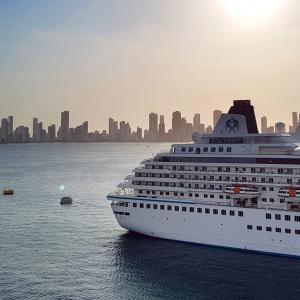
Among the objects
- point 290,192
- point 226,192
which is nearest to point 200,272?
point 226,192

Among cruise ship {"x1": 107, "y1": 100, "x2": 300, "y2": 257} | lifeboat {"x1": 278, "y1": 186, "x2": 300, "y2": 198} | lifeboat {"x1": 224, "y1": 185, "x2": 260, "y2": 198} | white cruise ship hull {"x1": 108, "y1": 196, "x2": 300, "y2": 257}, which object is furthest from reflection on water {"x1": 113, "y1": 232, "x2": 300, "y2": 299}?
lifeboat {"x1": 278, "y1": 186, "x2": 300, "y2": 198}

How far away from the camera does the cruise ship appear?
34406 millimetres

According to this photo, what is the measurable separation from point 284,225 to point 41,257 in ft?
71.5

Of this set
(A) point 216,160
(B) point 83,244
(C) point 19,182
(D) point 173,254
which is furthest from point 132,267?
(C) point 19,182

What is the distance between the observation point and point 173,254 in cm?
3538

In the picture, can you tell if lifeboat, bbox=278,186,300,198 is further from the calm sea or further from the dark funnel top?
the dark funnel top

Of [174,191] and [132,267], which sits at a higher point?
[174,191]

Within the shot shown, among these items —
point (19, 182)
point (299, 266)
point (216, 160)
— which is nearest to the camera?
point (299, 266)

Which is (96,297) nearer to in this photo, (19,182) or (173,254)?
(173,254)

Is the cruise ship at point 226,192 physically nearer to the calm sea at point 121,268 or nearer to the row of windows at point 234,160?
the row of windows at point 234,160

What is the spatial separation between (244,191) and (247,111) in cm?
1022

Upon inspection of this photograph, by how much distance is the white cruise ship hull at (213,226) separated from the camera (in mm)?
33719

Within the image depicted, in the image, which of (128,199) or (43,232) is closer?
(128,199)

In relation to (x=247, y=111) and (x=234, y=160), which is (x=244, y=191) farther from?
(x=247, y=111)
